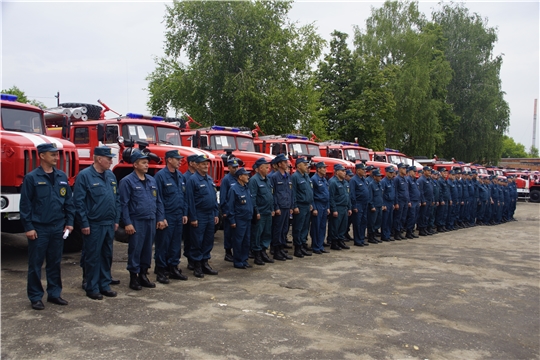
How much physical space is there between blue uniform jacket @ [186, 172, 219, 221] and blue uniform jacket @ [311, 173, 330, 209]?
9.84ft

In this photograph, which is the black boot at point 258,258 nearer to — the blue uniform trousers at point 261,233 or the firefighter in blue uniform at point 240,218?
the blue uniform trousers at point 261,233

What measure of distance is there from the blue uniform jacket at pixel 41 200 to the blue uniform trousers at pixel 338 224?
20.0ft

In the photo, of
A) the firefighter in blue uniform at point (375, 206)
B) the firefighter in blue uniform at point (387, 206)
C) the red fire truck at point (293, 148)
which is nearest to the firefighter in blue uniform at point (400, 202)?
the firefighter in blue uniform at point (387, 206)

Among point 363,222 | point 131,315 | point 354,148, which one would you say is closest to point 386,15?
point 354,148

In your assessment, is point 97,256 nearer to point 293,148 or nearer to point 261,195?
point 261,195

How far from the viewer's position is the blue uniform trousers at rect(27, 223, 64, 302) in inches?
216

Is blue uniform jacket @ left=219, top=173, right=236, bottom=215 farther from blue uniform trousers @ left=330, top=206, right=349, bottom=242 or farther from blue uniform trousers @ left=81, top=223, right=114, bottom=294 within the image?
blue uniform trousers @ left=330, top=206, right=349, bottom=242

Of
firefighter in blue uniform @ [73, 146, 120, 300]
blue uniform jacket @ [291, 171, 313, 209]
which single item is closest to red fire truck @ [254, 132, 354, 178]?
blue uniform jacket @ [291, 171, 313, 209]

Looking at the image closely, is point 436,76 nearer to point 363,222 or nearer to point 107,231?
point 363,222

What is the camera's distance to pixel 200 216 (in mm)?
7609

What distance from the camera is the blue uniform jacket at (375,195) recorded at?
11.7 meters

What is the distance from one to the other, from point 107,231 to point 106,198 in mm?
417

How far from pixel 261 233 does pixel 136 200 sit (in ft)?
9.29

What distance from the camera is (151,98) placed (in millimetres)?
27734
